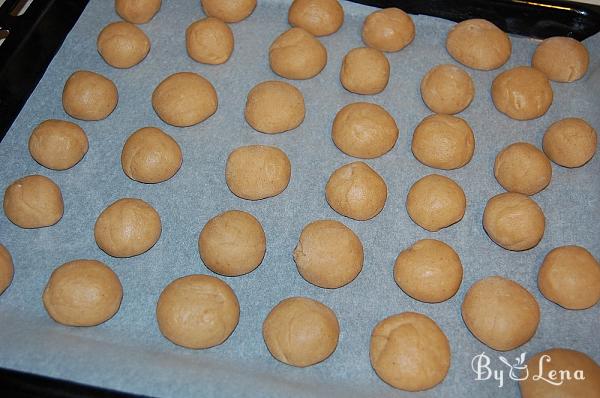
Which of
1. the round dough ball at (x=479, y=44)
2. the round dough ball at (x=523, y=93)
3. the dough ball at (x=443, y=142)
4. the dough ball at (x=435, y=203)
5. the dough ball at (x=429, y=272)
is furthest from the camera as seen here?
the round dough ball at (x=479, y=44)

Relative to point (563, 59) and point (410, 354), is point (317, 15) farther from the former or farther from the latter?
point (410, 354)

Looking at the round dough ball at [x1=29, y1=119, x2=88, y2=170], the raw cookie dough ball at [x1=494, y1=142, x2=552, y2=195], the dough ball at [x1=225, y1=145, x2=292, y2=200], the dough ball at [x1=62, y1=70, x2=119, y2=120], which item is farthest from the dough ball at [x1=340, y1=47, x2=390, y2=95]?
the round dough ball at [x1=29, y1=119, x2=88, y2=170]

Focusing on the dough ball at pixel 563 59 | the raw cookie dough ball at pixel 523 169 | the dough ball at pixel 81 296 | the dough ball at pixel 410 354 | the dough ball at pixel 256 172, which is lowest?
the dough ball at pixel 410 354

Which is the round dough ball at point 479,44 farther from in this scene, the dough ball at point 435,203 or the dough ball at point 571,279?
the dough ball at point 571,279

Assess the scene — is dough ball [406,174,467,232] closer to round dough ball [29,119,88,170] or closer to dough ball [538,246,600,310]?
dough ball [538,246,600,310]

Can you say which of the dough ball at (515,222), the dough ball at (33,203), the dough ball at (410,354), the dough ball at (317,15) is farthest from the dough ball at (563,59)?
the dough ball at (33,203)

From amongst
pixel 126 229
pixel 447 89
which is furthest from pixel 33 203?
pixel 447 89
